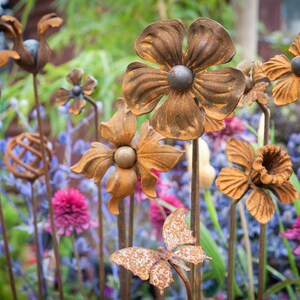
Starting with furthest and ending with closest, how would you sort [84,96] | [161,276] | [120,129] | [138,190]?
[138,190]
[84,96]
[120,129]
[161,276]

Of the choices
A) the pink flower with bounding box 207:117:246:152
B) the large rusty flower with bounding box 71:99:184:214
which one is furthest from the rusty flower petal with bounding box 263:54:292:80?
the pink flower with bounding box 207:117:246:152

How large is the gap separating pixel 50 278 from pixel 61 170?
0.69 ft

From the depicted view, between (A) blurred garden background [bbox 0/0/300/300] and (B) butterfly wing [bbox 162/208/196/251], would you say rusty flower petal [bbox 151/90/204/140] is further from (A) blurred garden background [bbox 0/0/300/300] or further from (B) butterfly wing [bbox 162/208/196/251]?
(A) blurred garden background [bbox 0/0/300/300]

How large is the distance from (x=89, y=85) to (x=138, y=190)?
0.68 feet

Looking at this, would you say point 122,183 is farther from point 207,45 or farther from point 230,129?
point 230,129

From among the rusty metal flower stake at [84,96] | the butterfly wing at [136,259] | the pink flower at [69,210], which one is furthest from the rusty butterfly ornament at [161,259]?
the pink flower at [69,210]

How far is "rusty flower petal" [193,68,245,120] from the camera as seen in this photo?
36 cm

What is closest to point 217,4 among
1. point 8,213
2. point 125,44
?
point 125,44

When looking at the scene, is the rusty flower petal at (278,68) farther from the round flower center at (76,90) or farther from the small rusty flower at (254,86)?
the round flower center at (76,90)

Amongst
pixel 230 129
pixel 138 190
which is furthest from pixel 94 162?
pixel 230 129

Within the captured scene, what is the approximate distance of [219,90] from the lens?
0.37 metres

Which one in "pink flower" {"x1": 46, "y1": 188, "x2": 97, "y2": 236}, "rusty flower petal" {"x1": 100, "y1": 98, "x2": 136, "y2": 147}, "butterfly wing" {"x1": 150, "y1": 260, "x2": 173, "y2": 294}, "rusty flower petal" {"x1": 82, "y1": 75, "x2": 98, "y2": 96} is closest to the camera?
"butterfly wing" {"x1": 150, "y1": 260, "x2": 173, "y2": 294}

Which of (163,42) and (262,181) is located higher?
(163,42)

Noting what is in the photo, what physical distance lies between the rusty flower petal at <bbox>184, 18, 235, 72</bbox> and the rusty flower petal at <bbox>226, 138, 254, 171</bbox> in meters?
0.10
